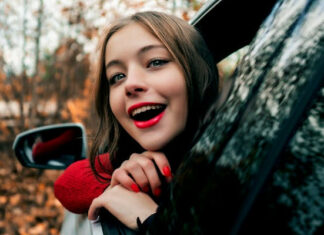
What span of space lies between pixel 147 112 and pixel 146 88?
0.30 ft

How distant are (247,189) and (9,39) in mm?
6771

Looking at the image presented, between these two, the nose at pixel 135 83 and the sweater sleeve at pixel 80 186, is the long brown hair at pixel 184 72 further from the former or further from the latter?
the nose at pixel 135 83

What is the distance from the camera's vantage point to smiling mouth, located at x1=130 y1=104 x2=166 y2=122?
117cm

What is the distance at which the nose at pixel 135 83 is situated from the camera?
1.16 metres

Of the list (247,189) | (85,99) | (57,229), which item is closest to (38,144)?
(247,189)

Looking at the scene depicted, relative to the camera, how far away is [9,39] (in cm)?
634

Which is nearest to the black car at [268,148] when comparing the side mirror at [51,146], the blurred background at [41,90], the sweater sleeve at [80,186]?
the sweater sleeve at [80,186]

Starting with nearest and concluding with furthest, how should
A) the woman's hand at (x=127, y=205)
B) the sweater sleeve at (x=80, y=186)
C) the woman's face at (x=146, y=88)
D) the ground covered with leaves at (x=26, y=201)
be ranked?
the woman's hand at (x=127, y=205)
the woman's face at (x=146, y=88)
the sweater sleeve at (x=80, y=186)
the ground covered with leaves at (x=26, y=201)

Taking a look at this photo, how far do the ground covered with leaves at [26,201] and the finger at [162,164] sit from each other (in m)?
4.10

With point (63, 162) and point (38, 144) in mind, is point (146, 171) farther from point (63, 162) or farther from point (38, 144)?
point (38, 144)

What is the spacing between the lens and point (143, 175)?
40.6 inches

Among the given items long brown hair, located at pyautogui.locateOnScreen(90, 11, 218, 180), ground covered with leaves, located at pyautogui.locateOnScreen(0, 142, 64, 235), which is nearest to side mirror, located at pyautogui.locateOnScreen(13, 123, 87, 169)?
long brown hair, located at pyautogui.locateOnScreen(90, 11, 218, 180)

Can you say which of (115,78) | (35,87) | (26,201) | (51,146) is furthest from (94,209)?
(35,87)

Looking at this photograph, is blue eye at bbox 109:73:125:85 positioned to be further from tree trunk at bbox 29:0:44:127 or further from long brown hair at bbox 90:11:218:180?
tree trunk at bbox 29:0:44:127
